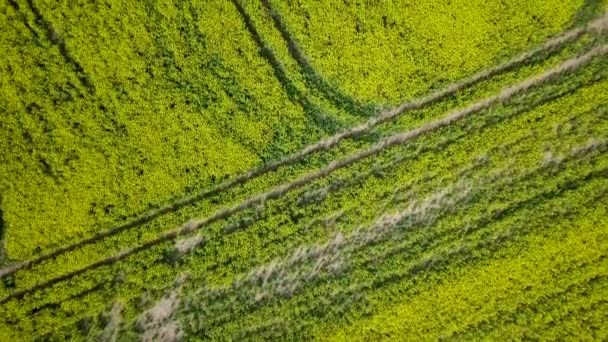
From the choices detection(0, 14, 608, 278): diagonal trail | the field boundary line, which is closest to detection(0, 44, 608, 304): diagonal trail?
detection(0, 14, 608, 278): diagonal trail

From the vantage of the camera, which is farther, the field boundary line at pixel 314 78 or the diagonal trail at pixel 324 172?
the field boundary line at pixel 314 78

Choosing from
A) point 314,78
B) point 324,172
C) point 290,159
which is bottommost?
point 324,172

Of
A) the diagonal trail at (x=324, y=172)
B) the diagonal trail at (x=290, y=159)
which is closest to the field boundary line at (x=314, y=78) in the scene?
the diagonal trail at (x=290, y=159)

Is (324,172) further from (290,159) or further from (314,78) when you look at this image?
(314,78)

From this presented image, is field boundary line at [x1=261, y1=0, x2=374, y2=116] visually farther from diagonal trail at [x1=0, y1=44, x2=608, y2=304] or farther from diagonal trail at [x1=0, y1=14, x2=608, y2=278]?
diagonal trail at [x1=0, y1=44, x2=608, y2=304]

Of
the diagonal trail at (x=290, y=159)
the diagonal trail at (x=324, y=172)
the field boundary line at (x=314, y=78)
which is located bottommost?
the diagonal trail at (x=324, y=172)

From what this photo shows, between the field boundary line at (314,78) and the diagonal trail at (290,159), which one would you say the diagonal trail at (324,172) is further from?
the field boundary line at (314,78)

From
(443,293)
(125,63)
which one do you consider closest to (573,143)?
(443,293)

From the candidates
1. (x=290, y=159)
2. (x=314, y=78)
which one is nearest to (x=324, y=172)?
(x=290, y=159)
